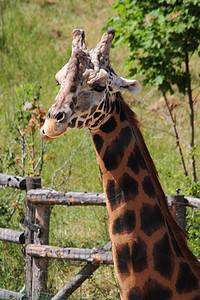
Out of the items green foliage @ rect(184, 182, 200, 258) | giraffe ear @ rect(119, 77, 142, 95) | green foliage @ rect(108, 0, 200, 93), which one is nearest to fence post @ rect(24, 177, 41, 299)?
green foliage @ rect(184, 182, 200, 258)

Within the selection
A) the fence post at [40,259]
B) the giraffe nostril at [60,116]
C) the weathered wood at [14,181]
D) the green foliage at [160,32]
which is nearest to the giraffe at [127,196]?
the giraffe nostril at [60,116]

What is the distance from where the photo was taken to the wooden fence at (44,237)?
11.5 feet

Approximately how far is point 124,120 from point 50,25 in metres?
13.0

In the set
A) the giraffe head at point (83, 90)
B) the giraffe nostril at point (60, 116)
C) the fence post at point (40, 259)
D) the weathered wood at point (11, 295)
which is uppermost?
the giraffe head at point (83, 90)

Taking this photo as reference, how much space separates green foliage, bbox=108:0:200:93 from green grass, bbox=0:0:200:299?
534 mm

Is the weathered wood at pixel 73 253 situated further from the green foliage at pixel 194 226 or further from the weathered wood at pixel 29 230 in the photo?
the green foliage at pixel 194 226

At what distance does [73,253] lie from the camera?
142 inches

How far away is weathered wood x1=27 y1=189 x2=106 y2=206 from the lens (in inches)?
141

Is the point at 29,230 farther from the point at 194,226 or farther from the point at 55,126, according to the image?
the point at 55,126

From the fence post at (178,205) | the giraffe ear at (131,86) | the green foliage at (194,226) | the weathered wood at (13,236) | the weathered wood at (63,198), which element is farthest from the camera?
the weathered wood at (13,236)

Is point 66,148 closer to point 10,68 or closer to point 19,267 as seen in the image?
point 19,267

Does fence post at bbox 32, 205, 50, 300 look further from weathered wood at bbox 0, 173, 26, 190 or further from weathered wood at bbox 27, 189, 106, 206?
weathered wood at bbox 0, 173, 26, 190

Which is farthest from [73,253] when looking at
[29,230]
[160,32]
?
[160,32]

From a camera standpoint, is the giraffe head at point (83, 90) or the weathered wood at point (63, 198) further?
the weathered wood at point (63, 198)
